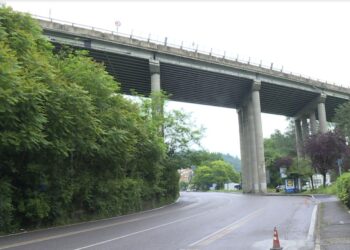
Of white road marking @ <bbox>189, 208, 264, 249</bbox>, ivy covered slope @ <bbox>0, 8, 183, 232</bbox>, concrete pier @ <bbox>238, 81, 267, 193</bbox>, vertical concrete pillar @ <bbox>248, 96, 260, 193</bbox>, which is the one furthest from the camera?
vertical concrete pillar @ <bbox>248, 96, 260, 193</bbox>

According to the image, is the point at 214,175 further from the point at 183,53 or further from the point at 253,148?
the point at 183,53

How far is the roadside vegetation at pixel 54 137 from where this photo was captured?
1564 centimetres

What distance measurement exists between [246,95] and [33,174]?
51.8 m

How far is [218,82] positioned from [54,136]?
44882 millimetres

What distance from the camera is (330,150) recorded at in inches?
1912

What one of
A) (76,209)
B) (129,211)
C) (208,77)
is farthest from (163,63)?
(76,209)

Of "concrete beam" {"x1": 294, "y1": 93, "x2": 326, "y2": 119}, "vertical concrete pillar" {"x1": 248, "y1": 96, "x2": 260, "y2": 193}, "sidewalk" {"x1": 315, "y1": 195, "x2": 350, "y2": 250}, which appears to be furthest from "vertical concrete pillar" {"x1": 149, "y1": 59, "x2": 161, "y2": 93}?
"sidewalk" {"x1": 315, "y1": 195, "x2": 350, "y2": 250}

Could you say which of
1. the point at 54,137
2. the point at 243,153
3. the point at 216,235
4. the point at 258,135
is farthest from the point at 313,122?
the point at 216,235

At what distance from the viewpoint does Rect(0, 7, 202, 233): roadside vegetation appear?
51.3ft

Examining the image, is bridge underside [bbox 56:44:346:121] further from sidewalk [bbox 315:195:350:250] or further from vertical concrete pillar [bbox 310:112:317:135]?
sidewalk [bbox 315:195:350:250]

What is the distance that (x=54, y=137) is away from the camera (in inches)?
711

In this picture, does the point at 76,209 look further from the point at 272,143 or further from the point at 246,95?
the point at 272,143

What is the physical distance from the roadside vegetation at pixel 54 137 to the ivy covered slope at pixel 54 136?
0.04 metres

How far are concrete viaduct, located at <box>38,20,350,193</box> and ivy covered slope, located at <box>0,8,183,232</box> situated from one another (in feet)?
62.9
